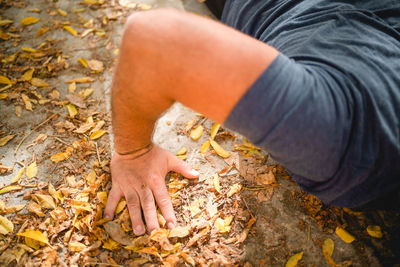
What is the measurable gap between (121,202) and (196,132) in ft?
2.49

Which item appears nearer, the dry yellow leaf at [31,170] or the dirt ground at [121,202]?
the dirt ground at [121,202]

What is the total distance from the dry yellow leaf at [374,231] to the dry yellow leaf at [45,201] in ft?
6.45

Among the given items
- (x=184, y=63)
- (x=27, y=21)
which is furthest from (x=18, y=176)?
(x=27, y=21)

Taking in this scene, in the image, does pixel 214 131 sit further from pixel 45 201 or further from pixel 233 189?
pixel 45 201

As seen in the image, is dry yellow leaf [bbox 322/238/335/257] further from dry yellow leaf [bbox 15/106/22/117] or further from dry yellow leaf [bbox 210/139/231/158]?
dry yellow leaf [bbox 15/106/22/117]

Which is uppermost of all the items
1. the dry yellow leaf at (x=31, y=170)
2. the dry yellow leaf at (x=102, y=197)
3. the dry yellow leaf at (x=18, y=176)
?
the dry yellow leaf at (x=102, y=197)

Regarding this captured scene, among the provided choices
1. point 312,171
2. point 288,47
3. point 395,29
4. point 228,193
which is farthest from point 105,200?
point 395,29

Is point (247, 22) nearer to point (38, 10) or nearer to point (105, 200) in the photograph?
point (105, 200)

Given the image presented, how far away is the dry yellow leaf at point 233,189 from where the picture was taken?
1.71 metres

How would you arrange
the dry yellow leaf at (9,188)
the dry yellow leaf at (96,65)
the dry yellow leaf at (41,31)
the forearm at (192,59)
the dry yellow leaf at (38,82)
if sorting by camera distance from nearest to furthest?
the forearm at (192,59), the dry yellow leaf at (9,188), the dry yellow leaf at (38,82), the dry yellow leaf at (96,65), the dry yellow leaf at (41,31)

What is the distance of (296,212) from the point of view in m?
1.65

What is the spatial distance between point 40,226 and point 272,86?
1.57m

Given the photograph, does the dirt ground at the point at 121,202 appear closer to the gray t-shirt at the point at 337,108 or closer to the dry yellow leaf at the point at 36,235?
the dry yellow leaf at the point at 36,235

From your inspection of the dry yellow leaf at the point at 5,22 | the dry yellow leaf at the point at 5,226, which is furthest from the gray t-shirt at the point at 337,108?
the dry yellow leaf at the point at 5,22
